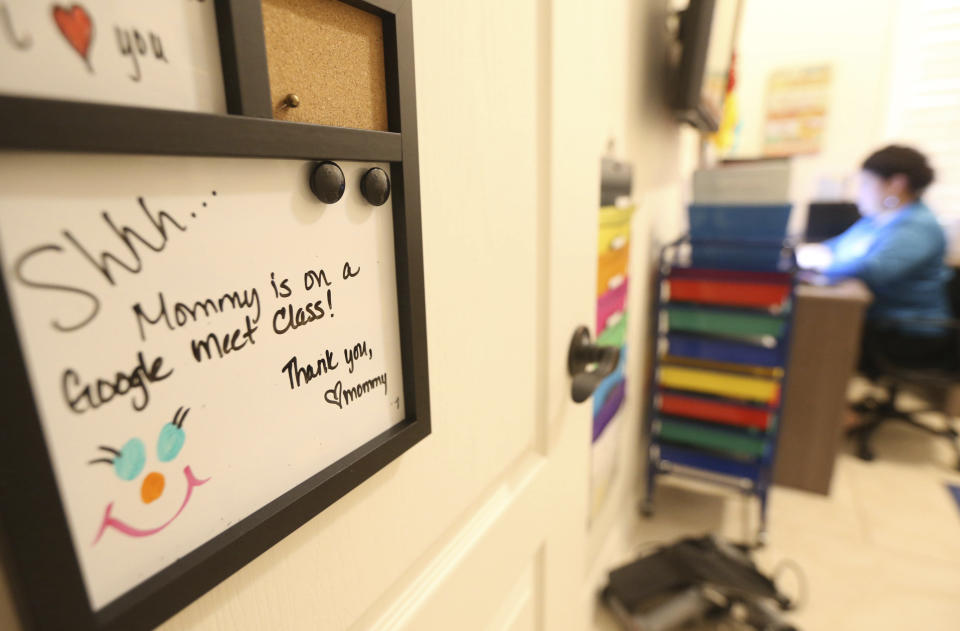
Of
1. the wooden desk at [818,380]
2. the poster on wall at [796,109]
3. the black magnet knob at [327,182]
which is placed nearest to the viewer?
the black magnet knob at [327,182]

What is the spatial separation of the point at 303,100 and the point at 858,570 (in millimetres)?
2014

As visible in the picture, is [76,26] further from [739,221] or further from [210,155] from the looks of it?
[739,221]

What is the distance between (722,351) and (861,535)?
0.82 metres

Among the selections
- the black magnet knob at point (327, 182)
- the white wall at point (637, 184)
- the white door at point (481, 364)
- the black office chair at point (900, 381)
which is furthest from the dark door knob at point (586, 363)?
the black office chair at point (900, 381)

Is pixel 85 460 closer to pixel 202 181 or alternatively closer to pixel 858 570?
pixel 202 181

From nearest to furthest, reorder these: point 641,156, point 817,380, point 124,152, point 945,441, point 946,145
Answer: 1. point 124,152
2. point 641,156
3. point 817,380
4. point 945,441
5. point 946,145

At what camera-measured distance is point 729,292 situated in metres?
1.57

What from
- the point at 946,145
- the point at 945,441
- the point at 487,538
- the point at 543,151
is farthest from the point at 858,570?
the point at 946,145

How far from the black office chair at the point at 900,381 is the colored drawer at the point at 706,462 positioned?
94 centimetres

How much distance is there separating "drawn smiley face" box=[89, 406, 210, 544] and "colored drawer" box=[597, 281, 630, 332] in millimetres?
982

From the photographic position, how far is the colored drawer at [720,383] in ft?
5.15

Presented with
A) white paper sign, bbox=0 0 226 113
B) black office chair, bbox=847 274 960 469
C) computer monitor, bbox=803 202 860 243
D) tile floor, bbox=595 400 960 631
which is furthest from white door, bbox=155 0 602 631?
computer monitor, bbox=803 202 860 243

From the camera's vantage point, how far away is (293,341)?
10.8 inches

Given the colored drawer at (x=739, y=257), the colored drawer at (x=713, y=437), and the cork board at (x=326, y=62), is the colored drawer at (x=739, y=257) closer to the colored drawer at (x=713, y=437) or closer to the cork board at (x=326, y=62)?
the colored drawer at (x=713, y=437)
